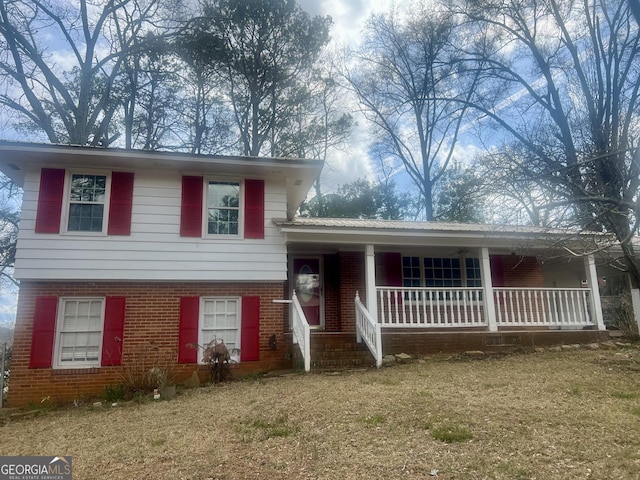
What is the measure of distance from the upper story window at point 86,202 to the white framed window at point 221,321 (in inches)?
109

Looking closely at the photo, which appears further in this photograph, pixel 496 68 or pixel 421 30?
pixel 421 30

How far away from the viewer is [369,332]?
29.7ft

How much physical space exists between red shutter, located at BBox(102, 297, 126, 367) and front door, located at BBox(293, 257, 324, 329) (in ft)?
14.2

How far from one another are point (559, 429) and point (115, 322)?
25.7 feet

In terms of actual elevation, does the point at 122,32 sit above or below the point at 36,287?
above

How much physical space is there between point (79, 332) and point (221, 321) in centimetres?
279

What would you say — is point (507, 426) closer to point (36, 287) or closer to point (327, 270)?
point (327, 270)

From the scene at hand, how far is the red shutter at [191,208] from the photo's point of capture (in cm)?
917

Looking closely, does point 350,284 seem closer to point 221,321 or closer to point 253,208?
point 253,208

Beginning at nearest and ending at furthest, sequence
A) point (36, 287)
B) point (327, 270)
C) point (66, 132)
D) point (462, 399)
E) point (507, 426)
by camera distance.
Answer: point (507, 426)
point (462, 399)
point (36, 287)
point (327, 270)
point (66, 132)

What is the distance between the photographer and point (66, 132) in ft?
55.9

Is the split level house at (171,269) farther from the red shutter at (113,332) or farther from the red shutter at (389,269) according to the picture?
the red shutter at (389,269)

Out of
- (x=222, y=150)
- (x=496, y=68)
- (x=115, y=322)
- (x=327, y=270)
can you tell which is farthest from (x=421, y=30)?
(x=115, y=322)

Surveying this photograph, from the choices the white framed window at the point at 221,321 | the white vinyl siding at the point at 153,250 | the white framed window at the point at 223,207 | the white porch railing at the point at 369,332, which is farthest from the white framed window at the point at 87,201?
the white porch railing at the point at 369,332
